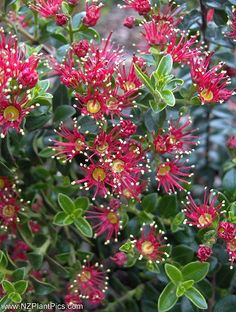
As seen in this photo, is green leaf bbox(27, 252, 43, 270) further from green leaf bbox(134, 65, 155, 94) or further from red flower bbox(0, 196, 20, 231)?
green leaf bbox(134, 65, 155, 94)

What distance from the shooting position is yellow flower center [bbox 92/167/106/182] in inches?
49.1

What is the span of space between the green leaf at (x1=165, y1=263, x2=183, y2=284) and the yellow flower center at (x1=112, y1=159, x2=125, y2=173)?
9.7 inches

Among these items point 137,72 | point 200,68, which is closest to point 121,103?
point 137,72

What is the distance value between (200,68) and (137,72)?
0.19m

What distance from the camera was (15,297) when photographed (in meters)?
1.28

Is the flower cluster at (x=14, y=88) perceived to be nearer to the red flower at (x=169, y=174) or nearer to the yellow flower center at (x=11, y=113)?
the yellow flower center at (x=11, y=113)

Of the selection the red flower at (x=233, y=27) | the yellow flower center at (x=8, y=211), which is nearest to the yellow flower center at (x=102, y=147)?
the yellow flower center at (x=8, y=211)

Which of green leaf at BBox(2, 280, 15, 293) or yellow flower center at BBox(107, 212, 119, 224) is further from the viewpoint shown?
yellow flower center at BBox(107, 212, 119, 224)

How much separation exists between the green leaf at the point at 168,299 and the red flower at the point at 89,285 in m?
0.21

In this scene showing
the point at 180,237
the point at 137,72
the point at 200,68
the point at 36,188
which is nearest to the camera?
the point at 137,72

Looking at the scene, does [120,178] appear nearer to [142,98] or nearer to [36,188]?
[142,98]

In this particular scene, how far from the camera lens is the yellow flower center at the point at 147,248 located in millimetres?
1336

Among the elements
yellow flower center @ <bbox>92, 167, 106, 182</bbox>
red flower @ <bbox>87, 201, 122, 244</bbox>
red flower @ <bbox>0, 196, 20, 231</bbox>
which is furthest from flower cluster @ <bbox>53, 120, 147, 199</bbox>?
red flower @ <bbox>0, 196, 20, 231</bbox>

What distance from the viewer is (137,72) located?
3.87 ft
